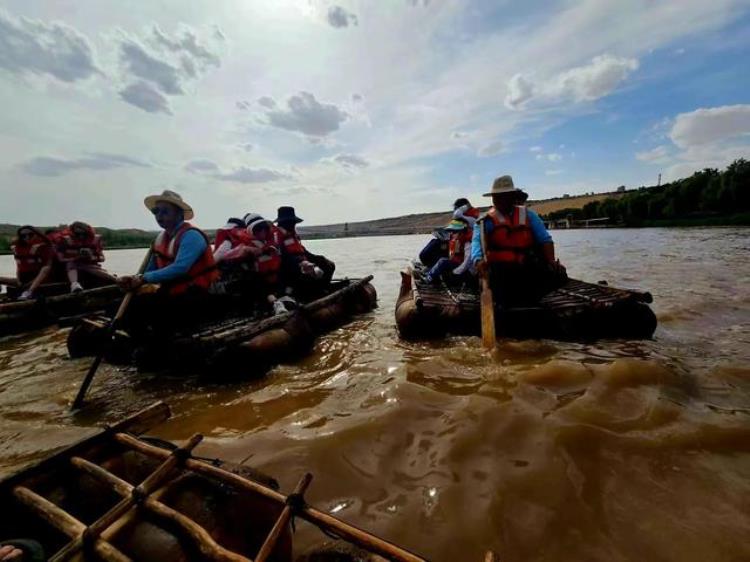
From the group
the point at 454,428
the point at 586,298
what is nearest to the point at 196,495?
the point at 454,428

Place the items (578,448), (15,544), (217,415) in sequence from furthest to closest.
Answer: (217,415) < (578,448) < (15,544)

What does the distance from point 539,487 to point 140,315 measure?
5.92 meters

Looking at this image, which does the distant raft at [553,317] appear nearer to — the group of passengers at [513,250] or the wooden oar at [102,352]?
the group of passengers at [513,250]

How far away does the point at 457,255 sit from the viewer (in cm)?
888

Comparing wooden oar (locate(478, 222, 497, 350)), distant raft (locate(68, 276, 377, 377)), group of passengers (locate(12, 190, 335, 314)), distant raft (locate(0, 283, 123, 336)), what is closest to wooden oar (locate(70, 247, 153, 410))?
group of passengers (locate(12, 190, 335, 314))

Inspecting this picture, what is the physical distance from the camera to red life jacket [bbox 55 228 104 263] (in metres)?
11.0

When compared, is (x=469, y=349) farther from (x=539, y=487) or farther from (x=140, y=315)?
(x=140, y=315)

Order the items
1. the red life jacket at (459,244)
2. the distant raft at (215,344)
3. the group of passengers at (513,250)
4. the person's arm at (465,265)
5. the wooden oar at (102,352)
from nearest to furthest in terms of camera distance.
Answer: the wooden oar at (102,352), the distant raft at (215,344), the group of passengers at (513,250), the person's arm at (465,265), the red life jacket at (459,244)

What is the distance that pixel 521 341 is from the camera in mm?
6094

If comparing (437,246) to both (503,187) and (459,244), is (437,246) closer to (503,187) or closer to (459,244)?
(459,244)

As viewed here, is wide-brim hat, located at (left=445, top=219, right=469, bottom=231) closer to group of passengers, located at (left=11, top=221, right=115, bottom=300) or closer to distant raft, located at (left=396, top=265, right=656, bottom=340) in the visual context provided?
distant raft, located at (left=396, top=265, right=656, bottom=340)

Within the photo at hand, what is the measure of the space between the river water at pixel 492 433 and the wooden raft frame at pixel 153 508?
0.89 m

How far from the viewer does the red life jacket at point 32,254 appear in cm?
1069

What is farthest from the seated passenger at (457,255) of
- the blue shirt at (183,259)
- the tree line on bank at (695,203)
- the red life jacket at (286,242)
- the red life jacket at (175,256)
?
the tree line on bank at (695,203)
